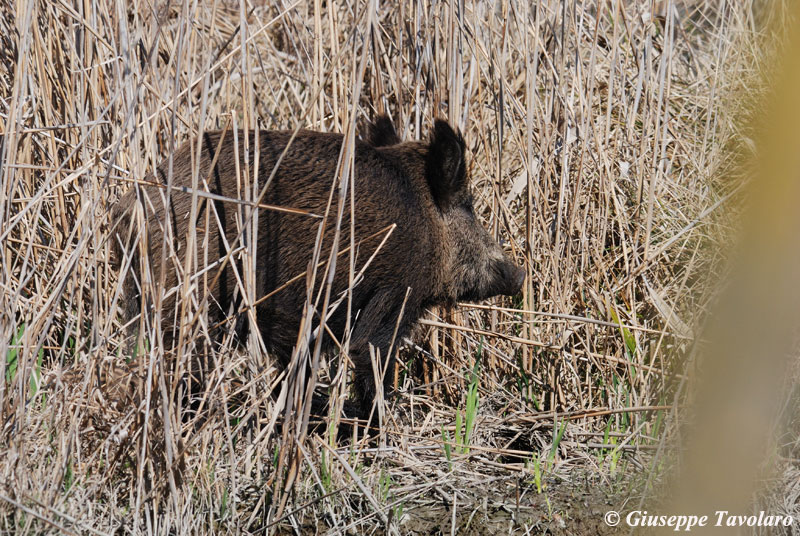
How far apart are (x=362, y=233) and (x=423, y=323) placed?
Result: 2.29 feet

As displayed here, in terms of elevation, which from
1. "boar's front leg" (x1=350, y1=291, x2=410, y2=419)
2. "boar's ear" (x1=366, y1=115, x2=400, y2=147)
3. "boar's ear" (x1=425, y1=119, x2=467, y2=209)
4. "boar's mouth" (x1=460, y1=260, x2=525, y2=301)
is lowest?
"boar's front leg" (x1=350, y1=291, x2=410, y2=419)

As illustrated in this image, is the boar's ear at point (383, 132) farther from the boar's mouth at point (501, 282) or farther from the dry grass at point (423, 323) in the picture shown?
the boar's mouth at point (501, 282)

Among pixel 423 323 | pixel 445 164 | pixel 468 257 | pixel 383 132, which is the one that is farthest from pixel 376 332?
pixel 383 132

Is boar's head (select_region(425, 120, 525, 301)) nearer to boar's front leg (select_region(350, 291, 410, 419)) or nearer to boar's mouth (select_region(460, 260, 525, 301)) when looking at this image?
boar's mouth (select_region(460, 260, 525, 301))

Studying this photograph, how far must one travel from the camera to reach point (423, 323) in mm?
3965

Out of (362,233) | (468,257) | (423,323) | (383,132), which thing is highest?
(383,132)

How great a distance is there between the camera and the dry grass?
2.84 m

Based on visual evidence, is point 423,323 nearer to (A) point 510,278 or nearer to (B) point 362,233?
(A) point 510,278

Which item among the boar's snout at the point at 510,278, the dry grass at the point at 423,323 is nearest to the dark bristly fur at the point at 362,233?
the boar's snout at the point at 510,278

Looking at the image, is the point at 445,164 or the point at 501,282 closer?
the point at 445,164

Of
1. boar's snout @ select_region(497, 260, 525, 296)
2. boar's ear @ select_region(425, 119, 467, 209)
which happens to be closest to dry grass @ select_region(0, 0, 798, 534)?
boar's snout @ select_region(497, 260, 525, 296)

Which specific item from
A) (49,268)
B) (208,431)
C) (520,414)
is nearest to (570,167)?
(520,414)

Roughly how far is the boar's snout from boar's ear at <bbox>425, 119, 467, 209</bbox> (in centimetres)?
40

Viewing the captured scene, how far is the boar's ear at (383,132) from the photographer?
396cm
